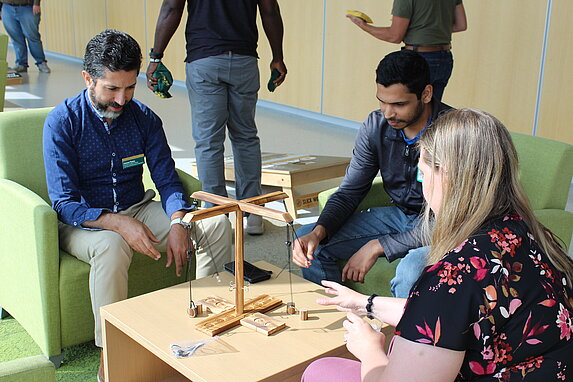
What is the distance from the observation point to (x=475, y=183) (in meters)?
1.47

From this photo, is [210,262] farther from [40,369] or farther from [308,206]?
[308,206]

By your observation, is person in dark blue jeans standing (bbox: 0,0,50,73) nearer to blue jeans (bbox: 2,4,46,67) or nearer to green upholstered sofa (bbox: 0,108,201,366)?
blue jeans (bbox: 2,4,46,67)

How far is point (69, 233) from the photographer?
261cm

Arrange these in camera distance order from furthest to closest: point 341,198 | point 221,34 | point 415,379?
point 221,34 → point 341,198 → point 415,379

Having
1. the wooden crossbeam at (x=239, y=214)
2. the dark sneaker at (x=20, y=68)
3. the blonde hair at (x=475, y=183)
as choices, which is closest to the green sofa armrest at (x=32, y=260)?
the wooden crossbeam at (x=239, y=214)

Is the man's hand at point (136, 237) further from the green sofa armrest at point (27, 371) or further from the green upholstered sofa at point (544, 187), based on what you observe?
the green sofa armrest at point (27, 371)

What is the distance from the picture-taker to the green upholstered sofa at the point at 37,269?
2.48 metres

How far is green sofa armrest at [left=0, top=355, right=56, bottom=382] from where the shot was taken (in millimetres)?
1416

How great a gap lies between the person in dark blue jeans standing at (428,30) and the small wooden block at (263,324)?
2523 mm

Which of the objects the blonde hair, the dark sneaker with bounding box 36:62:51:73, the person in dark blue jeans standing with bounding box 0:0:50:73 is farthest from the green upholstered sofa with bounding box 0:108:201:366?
the dark sneaker with bounding box 36:62:51:73

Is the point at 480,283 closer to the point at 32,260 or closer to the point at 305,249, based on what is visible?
the point at 305,249

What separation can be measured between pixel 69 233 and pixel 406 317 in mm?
1633

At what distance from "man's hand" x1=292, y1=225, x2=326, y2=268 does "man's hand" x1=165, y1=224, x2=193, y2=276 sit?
426 millimetres

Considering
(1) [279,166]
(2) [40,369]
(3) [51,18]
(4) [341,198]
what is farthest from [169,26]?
(3) [51,18]
